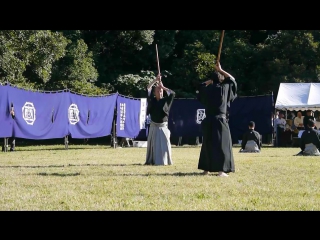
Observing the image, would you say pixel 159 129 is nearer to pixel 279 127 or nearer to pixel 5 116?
pixel 5 116

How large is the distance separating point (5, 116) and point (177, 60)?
595 inches

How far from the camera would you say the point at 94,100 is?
2017 centimetres

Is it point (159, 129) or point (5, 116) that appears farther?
point (5, 116)

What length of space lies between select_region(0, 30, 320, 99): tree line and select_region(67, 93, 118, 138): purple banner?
492 cm

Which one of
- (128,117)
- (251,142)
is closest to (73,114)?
(128,117)

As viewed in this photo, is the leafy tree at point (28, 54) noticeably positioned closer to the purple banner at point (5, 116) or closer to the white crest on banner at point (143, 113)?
the white crest on banner at point (143, 113)

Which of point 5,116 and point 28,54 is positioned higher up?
point 28,54

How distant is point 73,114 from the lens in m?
19.0

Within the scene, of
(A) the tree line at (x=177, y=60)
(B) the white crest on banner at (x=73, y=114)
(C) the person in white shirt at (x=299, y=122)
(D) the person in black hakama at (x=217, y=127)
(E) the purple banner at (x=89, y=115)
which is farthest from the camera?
(A) the tree line at (x=177, y=60)

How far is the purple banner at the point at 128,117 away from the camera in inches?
851

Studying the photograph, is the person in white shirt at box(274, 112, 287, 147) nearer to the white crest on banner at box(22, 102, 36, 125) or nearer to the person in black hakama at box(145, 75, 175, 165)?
the white crest on banner at box(22, 102, 36, 125)

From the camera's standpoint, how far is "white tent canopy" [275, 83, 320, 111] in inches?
853

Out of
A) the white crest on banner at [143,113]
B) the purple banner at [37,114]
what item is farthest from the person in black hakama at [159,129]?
the white crest on banner at [143,113]
